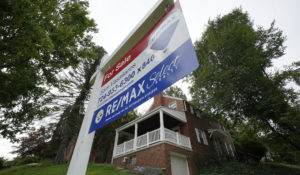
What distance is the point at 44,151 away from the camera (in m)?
19.6

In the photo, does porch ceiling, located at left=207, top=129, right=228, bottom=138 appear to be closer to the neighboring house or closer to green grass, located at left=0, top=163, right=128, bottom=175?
the neighboring house

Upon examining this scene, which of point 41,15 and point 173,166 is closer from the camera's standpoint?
point 41,15

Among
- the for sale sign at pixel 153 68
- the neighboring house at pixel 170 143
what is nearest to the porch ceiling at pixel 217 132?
the neighboring house at pixel 170 143

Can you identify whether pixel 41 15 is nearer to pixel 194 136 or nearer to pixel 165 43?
pixel 165 43

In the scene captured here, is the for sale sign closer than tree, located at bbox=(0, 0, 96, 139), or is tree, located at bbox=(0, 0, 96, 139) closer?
the for sale sign

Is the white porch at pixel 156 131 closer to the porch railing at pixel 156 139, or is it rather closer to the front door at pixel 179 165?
the porch railing at pixel 156 139

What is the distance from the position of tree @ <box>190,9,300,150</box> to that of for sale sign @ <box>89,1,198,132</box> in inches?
489

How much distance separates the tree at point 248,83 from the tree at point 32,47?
38.0 ft

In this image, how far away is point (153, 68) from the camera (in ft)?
6.08

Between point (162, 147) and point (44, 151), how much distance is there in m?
18.6

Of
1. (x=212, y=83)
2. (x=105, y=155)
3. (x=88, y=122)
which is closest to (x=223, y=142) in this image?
(x=212, y=83)

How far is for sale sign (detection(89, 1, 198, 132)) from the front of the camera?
159cm

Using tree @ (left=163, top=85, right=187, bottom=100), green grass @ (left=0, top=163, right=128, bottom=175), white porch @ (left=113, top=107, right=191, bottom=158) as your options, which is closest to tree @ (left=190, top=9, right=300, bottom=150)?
white porch @ (left=113, top=107, right=191, bottom=158)

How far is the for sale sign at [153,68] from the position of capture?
159cm
